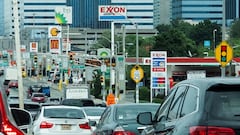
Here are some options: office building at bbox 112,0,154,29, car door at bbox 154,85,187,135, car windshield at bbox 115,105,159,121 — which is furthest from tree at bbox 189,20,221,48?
car door at bbox 154,85,187,135

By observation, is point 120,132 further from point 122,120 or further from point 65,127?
point 65,127

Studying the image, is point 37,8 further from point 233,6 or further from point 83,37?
point 233,6

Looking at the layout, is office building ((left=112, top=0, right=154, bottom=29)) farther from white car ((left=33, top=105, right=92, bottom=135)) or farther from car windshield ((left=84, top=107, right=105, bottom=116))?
white car ((left=33, top=105, right=92, bottom=135))

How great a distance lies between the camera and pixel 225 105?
670 centimetres

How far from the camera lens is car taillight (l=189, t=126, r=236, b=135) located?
252 inches

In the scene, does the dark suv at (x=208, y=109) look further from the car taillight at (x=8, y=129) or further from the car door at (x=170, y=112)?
the car taillight at (x=8, y=129)

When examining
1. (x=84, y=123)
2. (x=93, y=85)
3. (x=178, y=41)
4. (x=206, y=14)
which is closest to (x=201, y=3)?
(x=206, y=14)

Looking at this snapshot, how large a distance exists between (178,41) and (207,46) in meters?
14.5

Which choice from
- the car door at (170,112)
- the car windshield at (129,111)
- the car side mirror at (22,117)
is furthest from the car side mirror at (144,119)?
the car windshield at (129,111)

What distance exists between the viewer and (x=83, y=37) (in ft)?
604

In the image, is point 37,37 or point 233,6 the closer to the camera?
point 233,6

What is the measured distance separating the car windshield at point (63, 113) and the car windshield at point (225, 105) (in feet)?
48.0

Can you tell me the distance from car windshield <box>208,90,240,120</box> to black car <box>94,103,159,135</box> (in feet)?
19.4

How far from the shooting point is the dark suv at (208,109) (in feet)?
21.3
